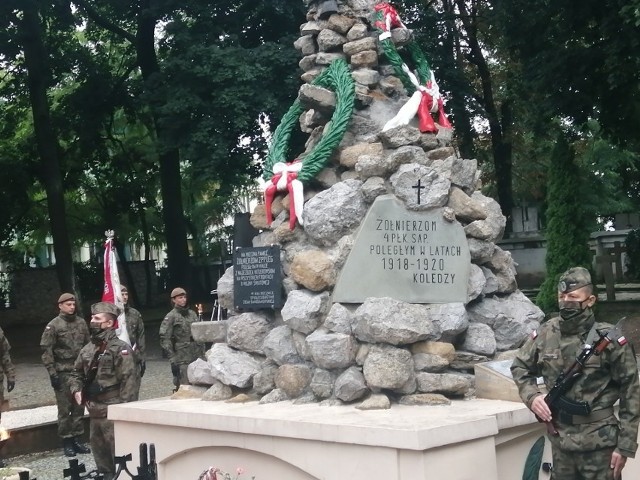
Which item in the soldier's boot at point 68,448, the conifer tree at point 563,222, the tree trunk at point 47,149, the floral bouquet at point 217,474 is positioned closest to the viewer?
the floral bouquet at point 217,474

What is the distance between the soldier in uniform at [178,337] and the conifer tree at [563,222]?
910 centimetres

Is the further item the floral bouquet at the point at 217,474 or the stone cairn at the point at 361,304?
the stone cairn at the point at 361,304

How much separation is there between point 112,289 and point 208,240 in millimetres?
27543

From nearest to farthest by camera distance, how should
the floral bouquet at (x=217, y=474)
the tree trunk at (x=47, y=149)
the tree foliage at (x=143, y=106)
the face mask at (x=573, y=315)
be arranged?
1. the face mask at (x=573, y=315)
2. the floral bouquet at (x=217, y=474)
3. the tree foliage at (x=143, y=106)
4. the tree trunk at (x=47, y=149)

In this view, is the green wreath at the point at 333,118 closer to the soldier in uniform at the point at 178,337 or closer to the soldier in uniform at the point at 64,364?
the soldier in uniform at the point at 64,364

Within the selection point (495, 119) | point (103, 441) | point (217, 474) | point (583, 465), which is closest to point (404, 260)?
point (217, 474)

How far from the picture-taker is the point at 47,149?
21.6 meters

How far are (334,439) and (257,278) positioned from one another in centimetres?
227

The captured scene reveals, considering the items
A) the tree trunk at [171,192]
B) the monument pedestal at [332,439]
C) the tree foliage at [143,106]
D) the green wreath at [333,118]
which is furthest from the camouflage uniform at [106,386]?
the tree trunk at [171,192]

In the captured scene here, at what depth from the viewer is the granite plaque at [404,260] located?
27.0 ft

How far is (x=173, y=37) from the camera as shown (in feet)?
64.2

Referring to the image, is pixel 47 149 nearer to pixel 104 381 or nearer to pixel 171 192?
pixel 171 192

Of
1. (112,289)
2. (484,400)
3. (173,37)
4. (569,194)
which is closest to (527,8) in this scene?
(569,194)

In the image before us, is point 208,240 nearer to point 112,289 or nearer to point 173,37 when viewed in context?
point 173,37
